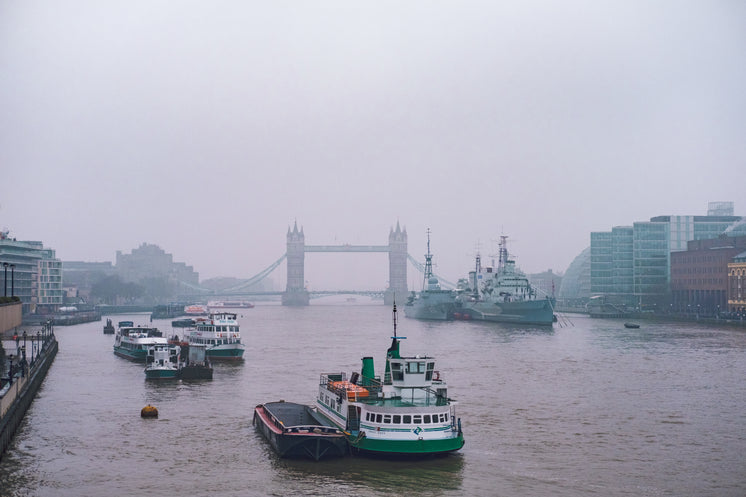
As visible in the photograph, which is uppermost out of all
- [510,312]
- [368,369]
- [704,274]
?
[704,274]

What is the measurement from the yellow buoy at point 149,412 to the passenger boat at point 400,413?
935 centimetres

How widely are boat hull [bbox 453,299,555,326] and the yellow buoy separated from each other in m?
75.0

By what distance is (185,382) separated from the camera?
45594 millimetres

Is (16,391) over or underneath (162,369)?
over

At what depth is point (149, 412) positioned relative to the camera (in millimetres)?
34656

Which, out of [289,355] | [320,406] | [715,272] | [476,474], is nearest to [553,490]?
[476,474]

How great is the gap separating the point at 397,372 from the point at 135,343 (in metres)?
37.1

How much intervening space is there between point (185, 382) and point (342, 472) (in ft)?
73.4

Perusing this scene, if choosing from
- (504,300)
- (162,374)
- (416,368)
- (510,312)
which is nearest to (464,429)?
(416,368)

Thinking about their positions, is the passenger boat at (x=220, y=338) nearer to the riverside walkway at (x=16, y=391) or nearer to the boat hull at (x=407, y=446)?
the riverside walkway at (x=16, y=391)

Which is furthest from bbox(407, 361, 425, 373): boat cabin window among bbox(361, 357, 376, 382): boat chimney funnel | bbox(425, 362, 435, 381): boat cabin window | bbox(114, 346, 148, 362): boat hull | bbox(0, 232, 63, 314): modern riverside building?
bbox(0, 232, 63, 314): modern riverside building

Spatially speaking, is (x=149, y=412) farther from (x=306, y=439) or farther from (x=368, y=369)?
(x=306, y=439)

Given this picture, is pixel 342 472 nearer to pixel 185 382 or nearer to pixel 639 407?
pixel 639 407

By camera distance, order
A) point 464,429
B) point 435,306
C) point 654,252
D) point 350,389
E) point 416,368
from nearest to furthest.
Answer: point 416,368 → point 350,389 → point 464,429 → point 435,306 → point 654,252
